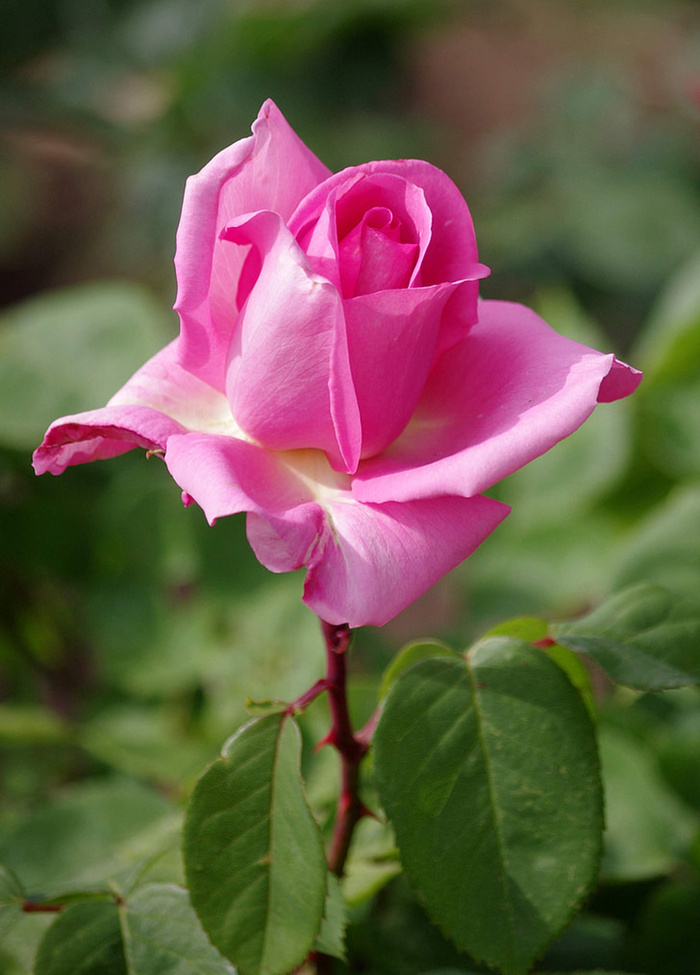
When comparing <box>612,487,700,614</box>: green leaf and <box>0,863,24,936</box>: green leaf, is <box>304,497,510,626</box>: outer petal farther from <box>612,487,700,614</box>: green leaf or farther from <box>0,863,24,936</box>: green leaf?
<box>612,487,700,614</box>: green leaf

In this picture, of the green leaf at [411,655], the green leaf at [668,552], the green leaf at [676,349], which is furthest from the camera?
the green leaf at [676,349]

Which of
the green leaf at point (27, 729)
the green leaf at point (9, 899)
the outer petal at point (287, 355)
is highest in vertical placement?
the outer petal at point (287, 355)

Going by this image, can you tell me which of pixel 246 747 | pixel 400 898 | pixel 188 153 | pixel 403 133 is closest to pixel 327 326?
pixel 246 747

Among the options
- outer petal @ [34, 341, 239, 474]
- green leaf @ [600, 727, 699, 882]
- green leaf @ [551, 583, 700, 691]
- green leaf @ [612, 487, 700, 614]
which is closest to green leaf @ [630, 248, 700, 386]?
green leaf @ [612, 487, 700, 614]

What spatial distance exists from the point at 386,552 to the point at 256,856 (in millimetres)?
130

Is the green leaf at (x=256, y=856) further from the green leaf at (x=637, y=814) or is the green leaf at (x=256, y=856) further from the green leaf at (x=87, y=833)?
the green leaf at (x=637, y=814)

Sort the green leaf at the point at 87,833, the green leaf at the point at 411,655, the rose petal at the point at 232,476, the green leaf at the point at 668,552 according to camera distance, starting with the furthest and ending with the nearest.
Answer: the green leaf at the point at 668,552 → the green leaf at the point at 87,833 → the green leaf at the point at 411,655 → the rose petal at the point at 232,476

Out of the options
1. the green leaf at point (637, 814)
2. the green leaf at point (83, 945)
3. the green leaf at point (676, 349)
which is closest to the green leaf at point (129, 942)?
the green leaf at point (83, 945)

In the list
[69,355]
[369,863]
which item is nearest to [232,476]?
[369,863]

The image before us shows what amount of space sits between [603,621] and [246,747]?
17cm

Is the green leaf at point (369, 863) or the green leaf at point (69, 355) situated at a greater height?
the green leaf at point (69, 355)

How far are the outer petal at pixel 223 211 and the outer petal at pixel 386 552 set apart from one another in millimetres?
84

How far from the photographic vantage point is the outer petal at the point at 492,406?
30cm

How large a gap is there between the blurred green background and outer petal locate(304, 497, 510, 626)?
0.76 feet
